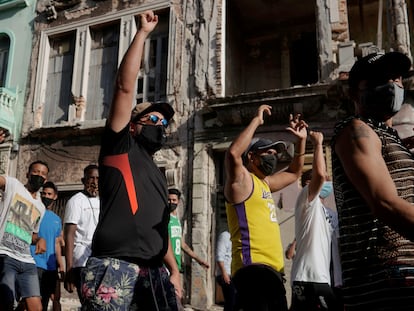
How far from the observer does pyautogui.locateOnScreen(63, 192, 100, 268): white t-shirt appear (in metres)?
4.57

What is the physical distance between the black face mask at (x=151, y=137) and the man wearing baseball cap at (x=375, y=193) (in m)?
1.08

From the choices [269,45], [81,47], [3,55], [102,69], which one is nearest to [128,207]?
[102,69]

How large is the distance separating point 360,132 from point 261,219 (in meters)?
1.55

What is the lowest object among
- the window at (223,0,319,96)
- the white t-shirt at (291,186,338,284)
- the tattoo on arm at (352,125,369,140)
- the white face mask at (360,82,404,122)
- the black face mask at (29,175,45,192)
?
the white t-shirt at (291,186,338,284)

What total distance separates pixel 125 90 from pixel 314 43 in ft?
32.4

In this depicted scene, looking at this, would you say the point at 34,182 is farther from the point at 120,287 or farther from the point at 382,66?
the point at 382,66

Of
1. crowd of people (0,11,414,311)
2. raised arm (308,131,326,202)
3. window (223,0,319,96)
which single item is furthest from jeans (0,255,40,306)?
window (223,0,319,96)

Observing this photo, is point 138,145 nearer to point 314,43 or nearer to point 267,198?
point 267,198

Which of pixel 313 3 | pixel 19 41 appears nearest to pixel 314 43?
pixel 313 3

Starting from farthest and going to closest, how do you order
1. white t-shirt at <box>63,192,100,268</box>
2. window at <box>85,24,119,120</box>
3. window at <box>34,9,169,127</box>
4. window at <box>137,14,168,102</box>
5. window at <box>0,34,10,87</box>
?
window at <box>0,34,10,87</box>, window at <box>85,24,119,120</box>, window at <box>34,9,169,127</box>, window at <box>137,14,168,102</box>, white t-shirt at <box>63,192,100,268</box>

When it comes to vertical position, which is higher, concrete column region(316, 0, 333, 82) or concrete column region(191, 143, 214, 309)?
concrete column region(316, 0, 333, 82)

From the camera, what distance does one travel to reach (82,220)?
15.3 feet

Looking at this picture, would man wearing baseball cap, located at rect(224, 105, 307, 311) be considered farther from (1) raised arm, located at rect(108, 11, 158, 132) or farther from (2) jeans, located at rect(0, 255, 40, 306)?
(2) jeans, located at rect(0, 255, 40, 306)

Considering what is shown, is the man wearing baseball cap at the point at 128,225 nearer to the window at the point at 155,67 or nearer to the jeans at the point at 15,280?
the jeans at the point at 15,280
